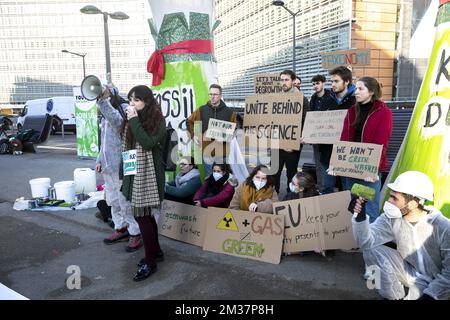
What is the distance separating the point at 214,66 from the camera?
5004mm

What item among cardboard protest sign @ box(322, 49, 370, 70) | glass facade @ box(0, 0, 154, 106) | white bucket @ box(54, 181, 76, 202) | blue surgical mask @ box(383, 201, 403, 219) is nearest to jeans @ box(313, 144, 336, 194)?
blue surgical mask @ box(383, 201, 403, 219)

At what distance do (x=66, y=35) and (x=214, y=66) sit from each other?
77266 millimetres

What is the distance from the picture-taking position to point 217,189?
15.8ft

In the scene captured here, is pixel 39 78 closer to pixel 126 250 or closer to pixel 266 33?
pixel 266 33

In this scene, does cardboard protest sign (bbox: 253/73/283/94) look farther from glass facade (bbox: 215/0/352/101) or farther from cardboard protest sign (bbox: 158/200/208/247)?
glass facade (bbox: 215/0/352/101)

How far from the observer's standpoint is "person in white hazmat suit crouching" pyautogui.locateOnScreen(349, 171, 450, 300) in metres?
2.68

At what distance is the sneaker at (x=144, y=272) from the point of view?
3.61 meters

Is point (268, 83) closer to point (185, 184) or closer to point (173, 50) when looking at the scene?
point (173, 50)

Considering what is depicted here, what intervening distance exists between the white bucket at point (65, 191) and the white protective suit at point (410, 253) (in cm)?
513

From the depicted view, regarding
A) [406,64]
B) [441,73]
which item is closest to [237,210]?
[441,73]

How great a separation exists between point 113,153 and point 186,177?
0.96 meters

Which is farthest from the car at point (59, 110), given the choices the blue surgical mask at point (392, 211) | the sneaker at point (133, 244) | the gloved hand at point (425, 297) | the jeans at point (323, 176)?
the gloved hand at point (425, 297)

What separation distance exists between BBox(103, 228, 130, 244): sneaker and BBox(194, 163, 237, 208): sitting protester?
37.7 inches

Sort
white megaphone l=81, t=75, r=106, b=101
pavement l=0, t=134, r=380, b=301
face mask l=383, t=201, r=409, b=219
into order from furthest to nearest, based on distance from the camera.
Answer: white megaphone l=81, t=75, r=106, b=101, pavement l=0, t=134, r=380, b=301, face mask l=383, t=201, r=409, b=219
